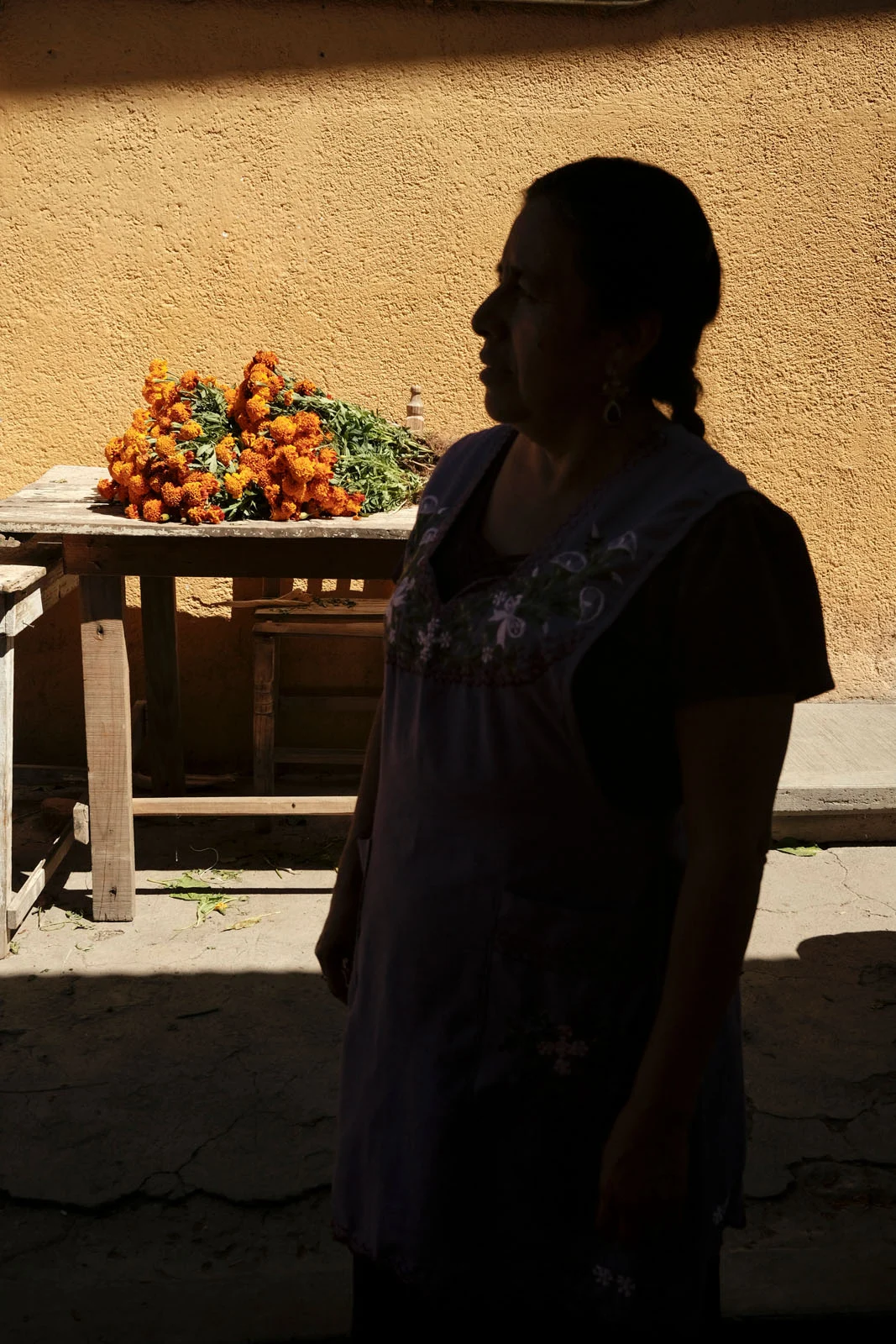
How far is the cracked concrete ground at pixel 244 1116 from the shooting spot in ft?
7.30

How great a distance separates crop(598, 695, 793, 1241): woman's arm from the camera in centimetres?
112

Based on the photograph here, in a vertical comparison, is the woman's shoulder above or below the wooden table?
above

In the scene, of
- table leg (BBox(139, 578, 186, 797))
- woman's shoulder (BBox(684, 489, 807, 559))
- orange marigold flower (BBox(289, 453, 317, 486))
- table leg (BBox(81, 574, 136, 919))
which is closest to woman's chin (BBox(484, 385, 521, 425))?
woman's shoulder (BBox(684, 489, 807, 559))

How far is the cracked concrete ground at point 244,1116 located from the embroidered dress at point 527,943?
1.07m

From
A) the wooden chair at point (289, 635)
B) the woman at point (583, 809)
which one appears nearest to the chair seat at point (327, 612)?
the wooden chair at point (289, 635)

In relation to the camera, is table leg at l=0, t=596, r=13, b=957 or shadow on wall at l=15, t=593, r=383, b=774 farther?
shadow on wall at l=15, t=593, r=383, b=774

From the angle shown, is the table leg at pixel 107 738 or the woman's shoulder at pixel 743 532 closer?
the woman's shoulder at pixel 743 532

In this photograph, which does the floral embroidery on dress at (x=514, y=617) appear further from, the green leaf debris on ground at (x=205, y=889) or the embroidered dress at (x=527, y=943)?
the green leaf debris on ground at (x=205, y=889)

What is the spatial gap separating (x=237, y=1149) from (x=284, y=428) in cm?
196

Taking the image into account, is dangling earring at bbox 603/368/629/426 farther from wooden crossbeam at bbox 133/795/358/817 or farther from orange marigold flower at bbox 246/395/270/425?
wooden crossbeam at bbox 133/795/358/817

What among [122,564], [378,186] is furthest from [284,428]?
[378,186]

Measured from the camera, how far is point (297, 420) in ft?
11.2

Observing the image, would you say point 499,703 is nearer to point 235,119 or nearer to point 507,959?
point 507,959

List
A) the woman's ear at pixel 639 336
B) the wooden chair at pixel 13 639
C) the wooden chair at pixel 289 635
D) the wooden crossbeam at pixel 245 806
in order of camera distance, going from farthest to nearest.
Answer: the wooden chair at pixel 289 635 → the wooden crossbeam at pixel 245 806 → the wooden chair at pixel 13 639 → the woman's ear at pixel 639 336
